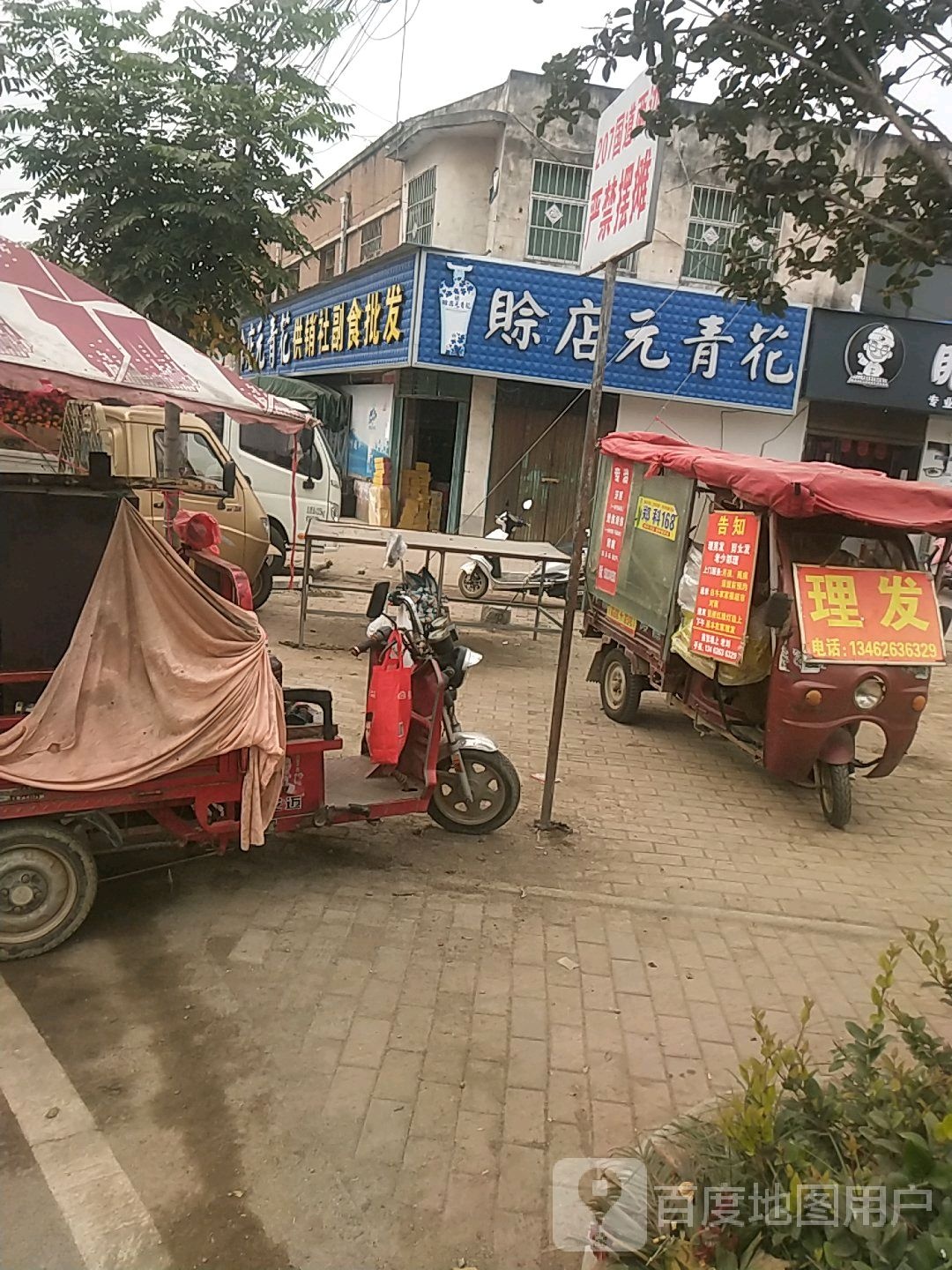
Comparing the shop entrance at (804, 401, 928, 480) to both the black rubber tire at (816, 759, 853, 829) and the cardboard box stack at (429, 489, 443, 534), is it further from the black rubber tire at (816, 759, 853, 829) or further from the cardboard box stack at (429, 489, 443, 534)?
the black rubber tire at (816, 759, 853, 829)

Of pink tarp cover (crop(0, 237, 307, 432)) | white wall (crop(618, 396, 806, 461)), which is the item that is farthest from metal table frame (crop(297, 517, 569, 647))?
white wall (crop(618, 396, 806, 461))

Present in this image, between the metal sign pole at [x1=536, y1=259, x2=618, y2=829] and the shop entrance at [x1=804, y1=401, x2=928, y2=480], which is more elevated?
the shop entrance at [x1=804, y1=401, x2=928, y2=480]

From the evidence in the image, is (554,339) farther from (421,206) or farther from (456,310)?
(421,206)

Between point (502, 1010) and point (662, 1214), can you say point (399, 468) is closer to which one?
point (502, 1010)

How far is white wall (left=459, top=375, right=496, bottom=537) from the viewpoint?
15070mm

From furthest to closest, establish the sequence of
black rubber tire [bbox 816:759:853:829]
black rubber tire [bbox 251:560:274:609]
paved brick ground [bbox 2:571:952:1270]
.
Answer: black rubber tire [bbox 251:560:274:609] → black rubber tire [bbox 816:759:853:829] → paved brick ground [bbox 2:571:952:1270]

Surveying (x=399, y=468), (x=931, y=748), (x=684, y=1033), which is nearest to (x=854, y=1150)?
(x=684, y=1033)

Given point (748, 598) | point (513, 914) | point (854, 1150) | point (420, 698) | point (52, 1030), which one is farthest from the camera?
point (748, 598)

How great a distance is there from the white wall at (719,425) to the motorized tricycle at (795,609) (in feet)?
28.4

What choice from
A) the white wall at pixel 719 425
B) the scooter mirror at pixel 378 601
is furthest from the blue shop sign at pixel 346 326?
the scooter mirror at pixel 378 601

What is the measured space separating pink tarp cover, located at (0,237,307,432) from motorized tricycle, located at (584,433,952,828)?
3169 millimetres

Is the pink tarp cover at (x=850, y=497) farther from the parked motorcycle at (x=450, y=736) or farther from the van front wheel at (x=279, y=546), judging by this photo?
the van front wheel at (x=279, y=546)

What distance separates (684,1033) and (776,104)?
3383 millimetres

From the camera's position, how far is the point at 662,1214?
2.00m
